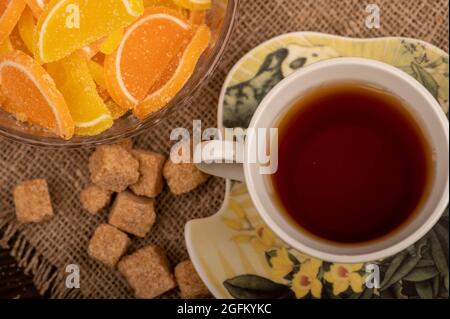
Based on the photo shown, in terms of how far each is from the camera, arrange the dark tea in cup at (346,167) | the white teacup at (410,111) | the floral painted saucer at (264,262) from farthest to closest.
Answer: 1. the floral painted saucer at (264,262)
2. the dark tea in cup at (346,167)
3. the white teacup at (410,111)

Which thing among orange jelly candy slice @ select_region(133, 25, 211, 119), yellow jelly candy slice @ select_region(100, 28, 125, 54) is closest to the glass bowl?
orange jelly candy slice @ select_region(133, 25, 211, 119)

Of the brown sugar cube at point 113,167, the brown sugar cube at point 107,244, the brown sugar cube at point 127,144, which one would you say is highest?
the brown sugar cube at point 127,144

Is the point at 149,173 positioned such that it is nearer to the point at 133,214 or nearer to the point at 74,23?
the point at 133,214

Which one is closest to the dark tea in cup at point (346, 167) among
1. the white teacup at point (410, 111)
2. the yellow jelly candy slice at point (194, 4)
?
the white teacup at point (410, 111)

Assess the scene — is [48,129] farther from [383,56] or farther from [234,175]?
[383,56]

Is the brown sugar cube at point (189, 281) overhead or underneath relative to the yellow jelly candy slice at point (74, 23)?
underneath

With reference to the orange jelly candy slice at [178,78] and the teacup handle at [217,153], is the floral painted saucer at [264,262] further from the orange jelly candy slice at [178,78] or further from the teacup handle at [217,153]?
the teacup handle at [217,153]
